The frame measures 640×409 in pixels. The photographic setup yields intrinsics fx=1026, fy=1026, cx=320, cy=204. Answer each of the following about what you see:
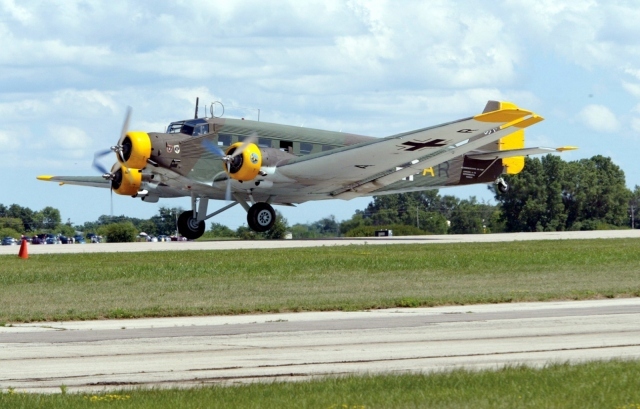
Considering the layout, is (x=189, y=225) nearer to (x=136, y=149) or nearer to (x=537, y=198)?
(x=136, y=149)

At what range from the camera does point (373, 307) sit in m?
19.3

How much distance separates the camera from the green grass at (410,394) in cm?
944

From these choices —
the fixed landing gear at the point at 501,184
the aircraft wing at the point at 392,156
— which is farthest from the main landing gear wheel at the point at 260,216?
the fixed landing gear at the point at 501,184

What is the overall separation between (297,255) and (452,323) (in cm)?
1573

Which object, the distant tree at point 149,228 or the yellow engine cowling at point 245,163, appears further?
the distant tree at point 149,228

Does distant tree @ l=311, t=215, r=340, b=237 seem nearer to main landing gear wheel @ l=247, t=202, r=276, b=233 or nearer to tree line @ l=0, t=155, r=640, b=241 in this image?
tree line @ l=0, t=155, r=640, b=241

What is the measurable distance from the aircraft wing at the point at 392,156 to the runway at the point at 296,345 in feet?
57.6

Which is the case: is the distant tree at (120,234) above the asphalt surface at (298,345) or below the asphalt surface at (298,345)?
above

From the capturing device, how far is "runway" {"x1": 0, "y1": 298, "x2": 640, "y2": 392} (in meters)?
11.4

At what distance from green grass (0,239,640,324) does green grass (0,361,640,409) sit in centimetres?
838

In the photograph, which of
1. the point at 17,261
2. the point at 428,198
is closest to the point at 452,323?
the point at 17,261

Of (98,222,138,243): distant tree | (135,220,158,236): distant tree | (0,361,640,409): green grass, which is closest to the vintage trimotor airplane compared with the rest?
(98,222,138,243): distant tree

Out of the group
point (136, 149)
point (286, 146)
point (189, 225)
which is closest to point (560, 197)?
point (286, 146)

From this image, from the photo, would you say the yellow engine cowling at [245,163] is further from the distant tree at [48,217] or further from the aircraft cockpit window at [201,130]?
the distant tree at [48,217]
